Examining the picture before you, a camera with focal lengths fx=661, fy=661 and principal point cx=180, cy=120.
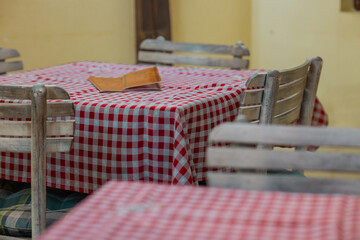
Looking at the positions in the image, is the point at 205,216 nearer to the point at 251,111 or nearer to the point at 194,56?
the point at 251,111

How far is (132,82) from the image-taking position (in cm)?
236

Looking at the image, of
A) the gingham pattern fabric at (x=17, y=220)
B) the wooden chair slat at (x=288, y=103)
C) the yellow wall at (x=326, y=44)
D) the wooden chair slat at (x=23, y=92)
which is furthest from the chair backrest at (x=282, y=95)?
the yellow wall at (x=326, y=44)

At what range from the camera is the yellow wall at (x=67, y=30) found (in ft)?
14.6

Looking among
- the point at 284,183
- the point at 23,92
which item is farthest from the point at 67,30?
the point at 284,183

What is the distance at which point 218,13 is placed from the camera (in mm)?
5344

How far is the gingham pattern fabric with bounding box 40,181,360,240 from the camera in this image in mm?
909

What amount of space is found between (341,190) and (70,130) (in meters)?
0.76

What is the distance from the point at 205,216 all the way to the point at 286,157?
0.28 metres

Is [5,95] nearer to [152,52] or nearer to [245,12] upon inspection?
[152,52]

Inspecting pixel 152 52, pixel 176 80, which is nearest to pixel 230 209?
pixel 176 80

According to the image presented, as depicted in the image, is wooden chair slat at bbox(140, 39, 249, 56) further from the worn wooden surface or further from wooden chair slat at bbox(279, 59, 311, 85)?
the worn wooden surface

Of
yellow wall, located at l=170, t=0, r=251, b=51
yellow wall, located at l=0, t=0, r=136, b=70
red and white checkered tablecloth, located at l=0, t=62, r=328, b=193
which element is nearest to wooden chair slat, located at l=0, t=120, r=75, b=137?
red and white checkered tablecloth, located at l=0, t=62, r=328, b=193

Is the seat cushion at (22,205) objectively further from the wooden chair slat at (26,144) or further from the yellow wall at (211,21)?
the yellow wall at (211,21)

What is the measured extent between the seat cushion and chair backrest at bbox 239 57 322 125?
0.63 metres
